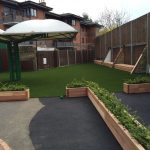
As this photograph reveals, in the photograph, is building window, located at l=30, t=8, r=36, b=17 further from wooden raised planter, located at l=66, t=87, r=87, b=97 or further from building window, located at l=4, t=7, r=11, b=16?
wooden raised planter, located at l=66, t=87, r=87, b=97

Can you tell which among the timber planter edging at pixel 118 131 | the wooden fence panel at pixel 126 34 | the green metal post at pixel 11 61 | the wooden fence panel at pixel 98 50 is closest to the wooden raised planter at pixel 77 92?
the timber planter edging at pixel 118 131

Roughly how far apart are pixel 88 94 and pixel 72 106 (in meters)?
1.47

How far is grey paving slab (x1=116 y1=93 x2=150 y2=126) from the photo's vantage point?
806 cm

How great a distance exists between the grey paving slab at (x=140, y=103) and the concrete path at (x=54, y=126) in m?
1.19

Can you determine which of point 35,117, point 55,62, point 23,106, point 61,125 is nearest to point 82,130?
point 61,125

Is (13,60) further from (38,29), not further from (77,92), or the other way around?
(77,92)

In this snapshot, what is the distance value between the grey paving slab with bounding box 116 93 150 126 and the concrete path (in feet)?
3.91

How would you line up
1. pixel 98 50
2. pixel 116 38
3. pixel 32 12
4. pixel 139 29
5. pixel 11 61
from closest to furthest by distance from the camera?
1. pixel 11 61
2. pixel 139 29
3. pixel 116 38
4. pixel 98 50
5. pixel 32 12

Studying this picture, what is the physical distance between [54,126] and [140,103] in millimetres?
3611

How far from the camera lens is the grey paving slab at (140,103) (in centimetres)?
806

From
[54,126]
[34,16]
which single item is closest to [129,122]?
[54,126]

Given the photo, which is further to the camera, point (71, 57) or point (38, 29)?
point (71, 57)

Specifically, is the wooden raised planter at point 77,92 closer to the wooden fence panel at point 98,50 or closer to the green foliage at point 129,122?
the green foliage at point 129,122

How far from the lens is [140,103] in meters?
9.98
